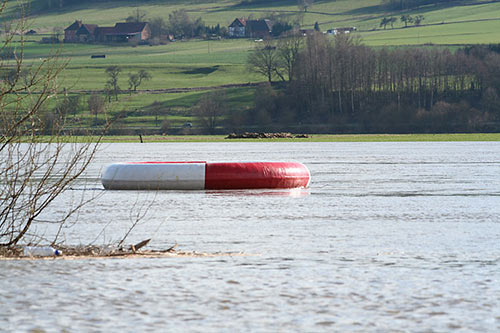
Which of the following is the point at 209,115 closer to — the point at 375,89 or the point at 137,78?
the point at 375,89

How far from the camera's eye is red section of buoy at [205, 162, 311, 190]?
26.7 metres

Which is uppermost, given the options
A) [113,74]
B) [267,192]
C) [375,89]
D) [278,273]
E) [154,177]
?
[278,273]

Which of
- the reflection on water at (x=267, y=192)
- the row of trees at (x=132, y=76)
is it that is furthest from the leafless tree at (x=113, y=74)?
the reflection on water at (x=267, y=192)

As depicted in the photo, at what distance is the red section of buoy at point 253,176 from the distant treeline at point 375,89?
90.4 meters

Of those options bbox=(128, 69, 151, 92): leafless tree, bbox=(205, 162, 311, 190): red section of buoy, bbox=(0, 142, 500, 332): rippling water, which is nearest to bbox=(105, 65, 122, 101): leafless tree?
bbox=(128, 69, 151, 92): leafless tree

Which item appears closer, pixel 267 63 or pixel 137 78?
pixel 267 63

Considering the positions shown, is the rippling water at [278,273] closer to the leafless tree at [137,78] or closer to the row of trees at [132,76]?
the row of trees at [132,76]

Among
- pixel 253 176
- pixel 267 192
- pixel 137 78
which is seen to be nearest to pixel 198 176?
pixel 253 176

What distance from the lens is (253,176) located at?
2675 centimetres

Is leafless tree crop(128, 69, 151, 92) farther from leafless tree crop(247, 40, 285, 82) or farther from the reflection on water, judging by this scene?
the reflection on water

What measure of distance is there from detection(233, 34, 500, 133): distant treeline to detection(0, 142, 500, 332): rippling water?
322 feet

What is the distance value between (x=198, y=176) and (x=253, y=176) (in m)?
1.62

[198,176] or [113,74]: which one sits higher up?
[198,176]

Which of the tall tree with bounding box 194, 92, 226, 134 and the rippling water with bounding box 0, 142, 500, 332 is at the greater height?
the rippling water with bounding box 0, 142, 500, 332
